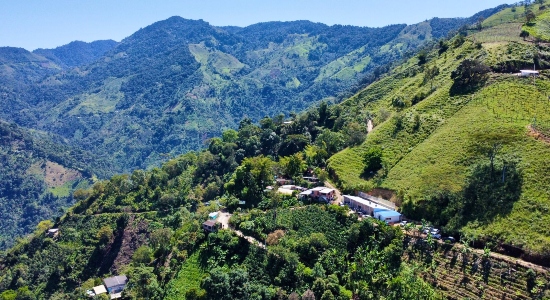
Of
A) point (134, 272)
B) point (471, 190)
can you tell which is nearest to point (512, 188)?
point (471, 190)

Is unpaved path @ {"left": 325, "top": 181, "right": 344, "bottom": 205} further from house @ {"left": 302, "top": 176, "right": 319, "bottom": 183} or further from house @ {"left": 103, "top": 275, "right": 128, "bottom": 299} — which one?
house @ {"left": 103, "top": 275, "right": 128, "bottom": 299}

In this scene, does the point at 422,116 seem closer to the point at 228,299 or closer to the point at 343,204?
the point at 343,204

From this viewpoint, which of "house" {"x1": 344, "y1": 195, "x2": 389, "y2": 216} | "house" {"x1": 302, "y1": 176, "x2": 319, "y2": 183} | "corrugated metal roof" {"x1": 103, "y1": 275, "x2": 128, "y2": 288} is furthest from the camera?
"house" {"x1": 302, "y1": 176, "x2": 319, "y2": 183}

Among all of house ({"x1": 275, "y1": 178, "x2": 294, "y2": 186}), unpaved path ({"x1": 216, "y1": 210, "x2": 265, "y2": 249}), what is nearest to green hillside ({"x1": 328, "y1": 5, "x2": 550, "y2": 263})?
house ({"x1": 275, "y1": 178, "x2": 294, "y2": 186})

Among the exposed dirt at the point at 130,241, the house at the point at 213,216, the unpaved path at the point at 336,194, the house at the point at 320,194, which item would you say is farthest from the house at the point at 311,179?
the exposed dirt at the point at 130,241

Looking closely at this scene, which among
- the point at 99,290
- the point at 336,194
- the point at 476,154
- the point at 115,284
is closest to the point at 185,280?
the point at 115,284
